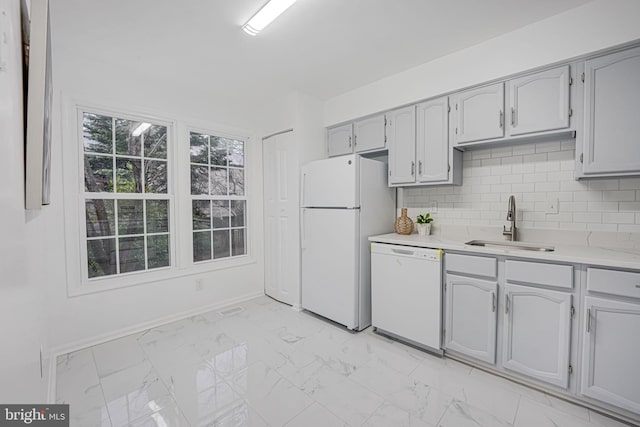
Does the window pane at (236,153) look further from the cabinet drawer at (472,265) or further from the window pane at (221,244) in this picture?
the cabinet drawer at (472,265)

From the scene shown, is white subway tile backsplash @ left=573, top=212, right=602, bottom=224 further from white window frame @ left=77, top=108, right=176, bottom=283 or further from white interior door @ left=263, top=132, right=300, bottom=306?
white window frame @ left=77, top=108, right=176, bottom=283

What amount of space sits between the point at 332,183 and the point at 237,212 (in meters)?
1.48

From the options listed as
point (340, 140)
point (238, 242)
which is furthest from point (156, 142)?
point (340, 140)

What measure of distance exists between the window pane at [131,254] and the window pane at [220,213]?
0.81 metres

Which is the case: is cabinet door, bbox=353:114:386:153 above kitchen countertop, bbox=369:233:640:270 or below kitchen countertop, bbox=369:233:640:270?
above

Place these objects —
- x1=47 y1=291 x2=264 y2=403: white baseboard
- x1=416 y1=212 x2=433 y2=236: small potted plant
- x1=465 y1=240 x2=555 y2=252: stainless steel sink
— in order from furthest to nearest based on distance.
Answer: x1=416 y1=212 x2=433 y2=236: small potted plant
x1=465 y1=240 x2=555 y2=252: stainless steel sink
x1=47 y1=291 x2=264 y2=403: white baseboard

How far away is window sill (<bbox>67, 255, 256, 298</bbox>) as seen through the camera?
255 centimetres

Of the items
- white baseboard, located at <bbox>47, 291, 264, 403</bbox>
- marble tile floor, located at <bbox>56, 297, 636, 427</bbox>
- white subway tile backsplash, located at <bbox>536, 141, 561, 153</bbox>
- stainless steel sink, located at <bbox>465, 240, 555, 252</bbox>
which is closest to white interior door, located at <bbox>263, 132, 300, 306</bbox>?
white baseboard, located at <bbox>47, 291, 264, 403</bbox>

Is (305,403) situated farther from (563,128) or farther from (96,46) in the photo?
(96,46)

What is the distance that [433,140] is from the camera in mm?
2617

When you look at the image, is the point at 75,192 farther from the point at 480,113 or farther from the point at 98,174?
the point at 480,113

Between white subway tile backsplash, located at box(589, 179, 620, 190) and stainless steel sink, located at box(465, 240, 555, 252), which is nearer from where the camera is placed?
white subway tile backsplash, located at box(589, 179, 620, 190)

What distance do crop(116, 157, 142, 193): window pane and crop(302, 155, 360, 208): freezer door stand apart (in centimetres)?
171

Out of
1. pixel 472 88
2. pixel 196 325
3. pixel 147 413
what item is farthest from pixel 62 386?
pixel 472 88
